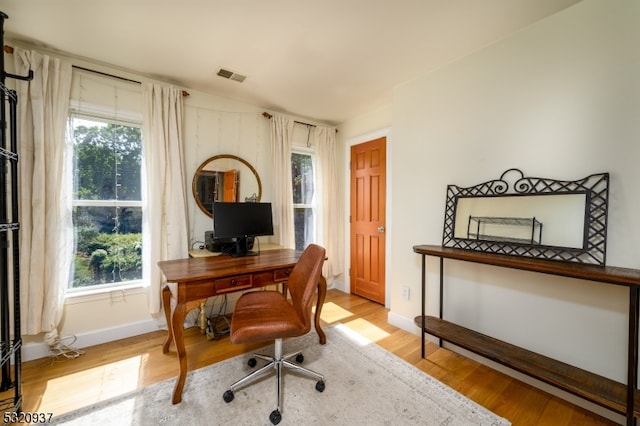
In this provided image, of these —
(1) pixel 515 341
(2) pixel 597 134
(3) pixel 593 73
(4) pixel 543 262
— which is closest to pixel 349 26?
(3) pixel 593 73

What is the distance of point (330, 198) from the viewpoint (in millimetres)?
3732

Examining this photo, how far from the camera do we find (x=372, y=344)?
2287mm

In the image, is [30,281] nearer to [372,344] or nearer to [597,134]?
[372,344]

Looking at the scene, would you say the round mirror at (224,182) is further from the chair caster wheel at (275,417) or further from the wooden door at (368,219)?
the chair caster wheel at (275,417)

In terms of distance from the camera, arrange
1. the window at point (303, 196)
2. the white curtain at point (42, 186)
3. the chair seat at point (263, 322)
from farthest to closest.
Result: the window at point (303, 196), the white curtain at point (42, 186), the chair seat at point (263, 322)

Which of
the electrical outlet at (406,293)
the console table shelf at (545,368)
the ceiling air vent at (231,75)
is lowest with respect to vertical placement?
the console table shelf at (545,368)

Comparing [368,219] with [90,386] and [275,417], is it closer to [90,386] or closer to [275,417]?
[275,417]

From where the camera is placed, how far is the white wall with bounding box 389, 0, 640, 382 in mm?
1448

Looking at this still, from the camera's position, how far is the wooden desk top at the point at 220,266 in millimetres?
1683

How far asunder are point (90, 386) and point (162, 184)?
1635 millimetres

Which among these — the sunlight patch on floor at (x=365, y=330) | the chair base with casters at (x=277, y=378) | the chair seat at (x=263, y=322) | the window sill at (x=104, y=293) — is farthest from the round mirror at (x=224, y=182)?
the sunlight patch on floor at (x=365, y=330)

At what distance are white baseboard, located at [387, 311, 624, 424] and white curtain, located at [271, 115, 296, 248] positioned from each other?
1546mm

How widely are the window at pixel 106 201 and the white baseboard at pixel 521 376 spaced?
8.88 feet

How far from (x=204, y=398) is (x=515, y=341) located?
2194 mm
